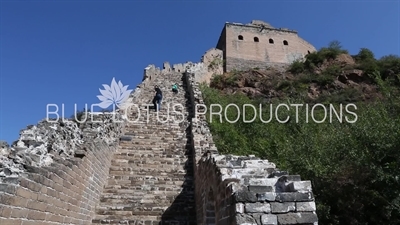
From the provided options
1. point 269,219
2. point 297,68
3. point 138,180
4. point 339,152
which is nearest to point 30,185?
point 269,219

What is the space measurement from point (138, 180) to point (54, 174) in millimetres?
3243

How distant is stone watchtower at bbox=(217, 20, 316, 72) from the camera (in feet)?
96.2

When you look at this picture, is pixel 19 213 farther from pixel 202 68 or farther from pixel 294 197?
pixel 202 68

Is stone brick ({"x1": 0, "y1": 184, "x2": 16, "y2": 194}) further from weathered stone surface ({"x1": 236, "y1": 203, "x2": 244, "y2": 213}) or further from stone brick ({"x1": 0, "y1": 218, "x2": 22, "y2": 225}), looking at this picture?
weathered stone surface ({"x1": 236, "y1": 203, "x2": 244, "y2": 213})

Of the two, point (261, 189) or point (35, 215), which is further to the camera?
point (35, 215)

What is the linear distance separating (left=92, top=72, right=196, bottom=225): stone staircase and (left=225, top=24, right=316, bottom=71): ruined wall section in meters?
19.3

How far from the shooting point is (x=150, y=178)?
7336mm

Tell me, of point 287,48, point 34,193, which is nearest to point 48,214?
point 34,193

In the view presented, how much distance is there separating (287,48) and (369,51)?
27.8ft

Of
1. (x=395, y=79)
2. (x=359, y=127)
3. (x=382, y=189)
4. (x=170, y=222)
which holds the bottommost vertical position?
(x=170, y=222)

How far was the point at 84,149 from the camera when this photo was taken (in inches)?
219

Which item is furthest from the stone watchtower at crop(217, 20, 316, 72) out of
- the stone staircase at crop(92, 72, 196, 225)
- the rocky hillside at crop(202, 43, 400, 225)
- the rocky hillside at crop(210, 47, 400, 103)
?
the stone staircase at crop(92, 72, 196, 225)

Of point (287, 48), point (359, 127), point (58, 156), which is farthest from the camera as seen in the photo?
point (287, 48)

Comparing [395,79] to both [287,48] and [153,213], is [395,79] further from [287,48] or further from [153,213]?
[153,213]
